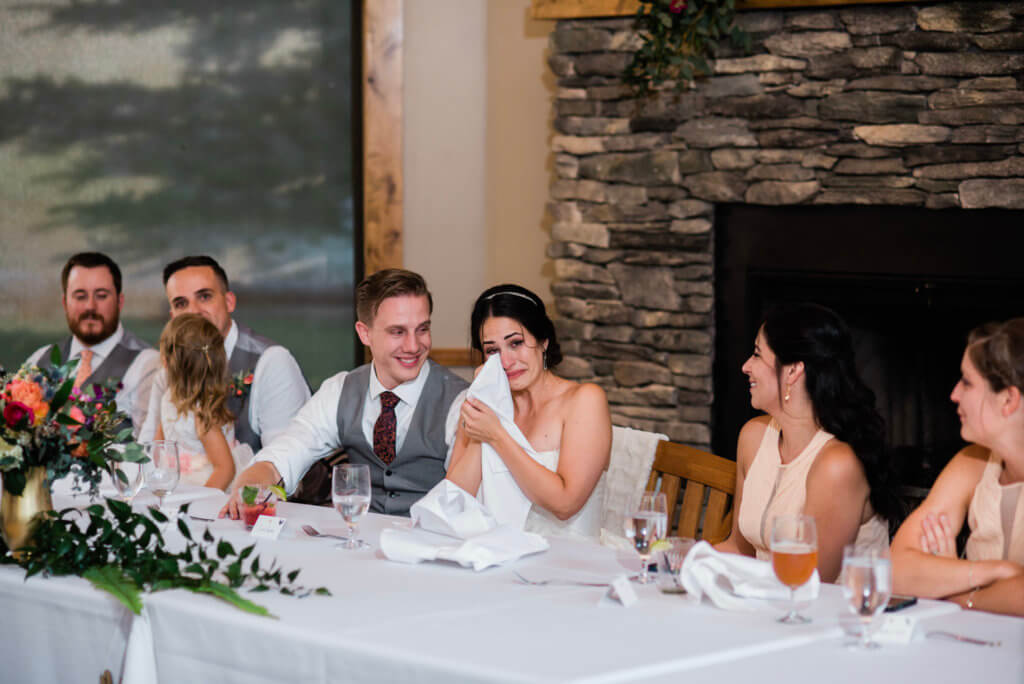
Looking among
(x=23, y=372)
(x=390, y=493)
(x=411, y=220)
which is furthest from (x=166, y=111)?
(x=23, y=372)

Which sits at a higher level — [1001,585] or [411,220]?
[411,220]

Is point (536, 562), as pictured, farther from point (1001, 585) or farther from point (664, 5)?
point (664, 5)

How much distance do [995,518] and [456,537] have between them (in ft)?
3.35

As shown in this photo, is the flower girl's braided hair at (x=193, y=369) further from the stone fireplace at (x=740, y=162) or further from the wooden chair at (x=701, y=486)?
the stone fireplace at (x=740, y=162)

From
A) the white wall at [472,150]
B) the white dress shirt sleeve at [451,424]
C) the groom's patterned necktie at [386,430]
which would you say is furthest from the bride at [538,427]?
the white wall at [472,150]

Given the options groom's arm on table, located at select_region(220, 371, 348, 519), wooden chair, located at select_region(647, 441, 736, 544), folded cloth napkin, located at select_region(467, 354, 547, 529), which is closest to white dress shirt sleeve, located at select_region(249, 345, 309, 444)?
groom's arm on table, located at select_region(220, 371, 348, 519)

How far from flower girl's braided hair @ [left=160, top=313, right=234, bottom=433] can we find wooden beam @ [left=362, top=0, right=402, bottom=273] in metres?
1.62

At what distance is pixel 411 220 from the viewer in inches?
194

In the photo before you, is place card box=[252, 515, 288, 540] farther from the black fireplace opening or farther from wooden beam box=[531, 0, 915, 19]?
wooden beam box=[531, 0, 915, 19]

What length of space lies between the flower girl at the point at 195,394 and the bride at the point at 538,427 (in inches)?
35.3

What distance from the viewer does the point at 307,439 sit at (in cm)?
291

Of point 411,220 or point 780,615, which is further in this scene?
point 411,220

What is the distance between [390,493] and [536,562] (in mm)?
956

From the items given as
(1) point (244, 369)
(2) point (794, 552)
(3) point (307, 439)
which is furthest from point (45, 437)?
(1) point (244, 369)
